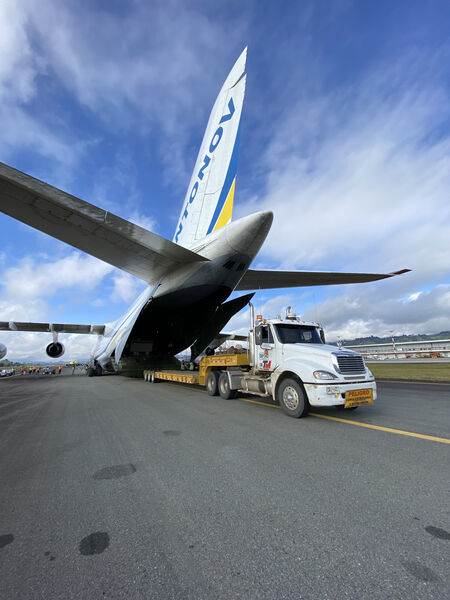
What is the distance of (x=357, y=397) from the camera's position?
5879mm

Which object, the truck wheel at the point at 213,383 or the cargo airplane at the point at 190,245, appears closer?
the cargo airplane at the point at 190,245

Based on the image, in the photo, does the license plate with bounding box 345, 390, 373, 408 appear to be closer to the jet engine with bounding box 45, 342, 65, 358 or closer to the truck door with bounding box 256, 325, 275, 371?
the truck door with bounding box 256, 325, 275, 371

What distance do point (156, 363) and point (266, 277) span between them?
901cm

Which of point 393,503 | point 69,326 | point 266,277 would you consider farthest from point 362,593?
point 69,326

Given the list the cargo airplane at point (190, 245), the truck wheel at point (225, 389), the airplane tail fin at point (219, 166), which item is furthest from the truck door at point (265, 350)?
the airplane tail fin at point (219, 166)

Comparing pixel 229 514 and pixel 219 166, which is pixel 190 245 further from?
pixel 229 514

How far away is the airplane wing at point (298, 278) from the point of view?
41.8 ft

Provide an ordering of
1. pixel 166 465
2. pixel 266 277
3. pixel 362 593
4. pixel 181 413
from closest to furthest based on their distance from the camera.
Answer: pixel 362 593 < pixel 166 465 < pixel 181 413 < pixel 266 277

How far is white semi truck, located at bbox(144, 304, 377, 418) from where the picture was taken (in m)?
5.76

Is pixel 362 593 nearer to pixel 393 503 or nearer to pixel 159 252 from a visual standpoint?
pixel 393 503

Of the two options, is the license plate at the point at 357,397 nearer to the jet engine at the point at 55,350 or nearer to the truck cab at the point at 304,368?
the truck cab at the point at 304,368

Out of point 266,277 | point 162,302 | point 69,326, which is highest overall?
point 69,326

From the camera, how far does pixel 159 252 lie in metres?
9.55

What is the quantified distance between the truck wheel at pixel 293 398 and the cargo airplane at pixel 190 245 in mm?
4522
